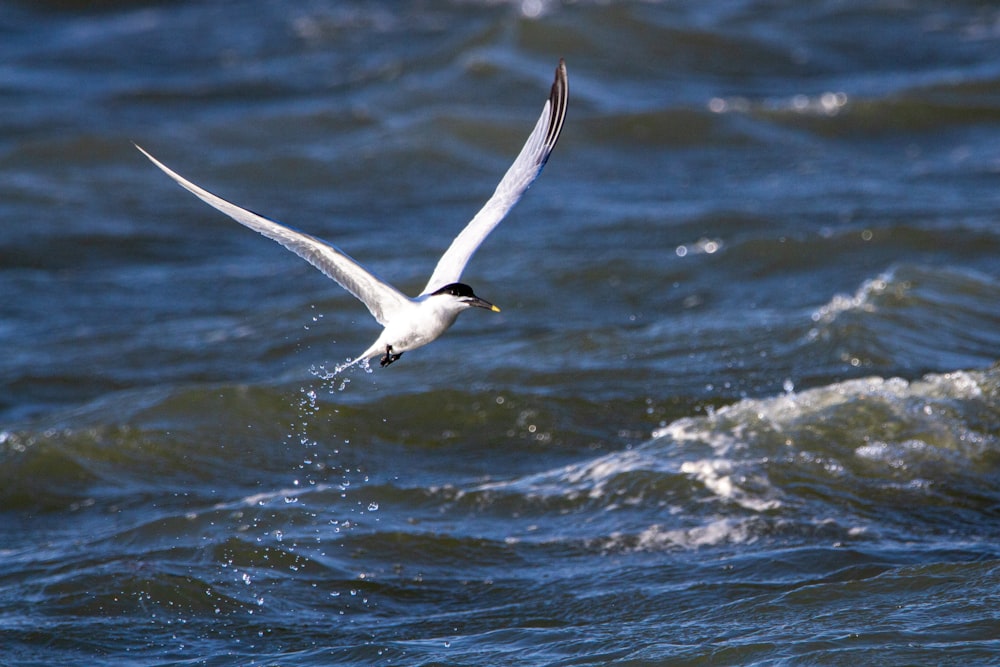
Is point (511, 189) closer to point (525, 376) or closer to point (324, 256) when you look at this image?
point (324, 256)

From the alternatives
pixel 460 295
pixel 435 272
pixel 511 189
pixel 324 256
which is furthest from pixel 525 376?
pixel 324 256

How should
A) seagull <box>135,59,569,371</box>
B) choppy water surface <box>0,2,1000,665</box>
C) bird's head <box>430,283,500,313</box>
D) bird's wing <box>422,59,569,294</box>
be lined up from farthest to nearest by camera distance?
choppy water surface <box>0,2,1000,665</box>
bird's wing <box>422,59,569,294</box>
bird's head <box>430,283,500,313</box>
seagull <box>135,59,569,371</box>

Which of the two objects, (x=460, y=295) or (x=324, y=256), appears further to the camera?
(x=460, y=295)

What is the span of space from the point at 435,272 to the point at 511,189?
52 centimetres

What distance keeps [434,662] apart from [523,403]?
3.17 m

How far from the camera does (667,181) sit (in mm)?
13883

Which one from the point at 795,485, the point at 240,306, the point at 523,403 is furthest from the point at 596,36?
the point at 795,485

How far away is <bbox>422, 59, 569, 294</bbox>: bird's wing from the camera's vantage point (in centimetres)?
540

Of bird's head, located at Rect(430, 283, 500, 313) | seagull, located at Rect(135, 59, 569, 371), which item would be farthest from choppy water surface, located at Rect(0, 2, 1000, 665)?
bird's head, located at Rect(430, 283, 500, 313)

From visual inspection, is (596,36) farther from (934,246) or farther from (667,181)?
(934,246)

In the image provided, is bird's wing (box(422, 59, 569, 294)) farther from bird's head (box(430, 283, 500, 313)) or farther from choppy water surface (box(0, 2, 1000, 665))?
choppy water surface (box(0, 2, 1000, 665))

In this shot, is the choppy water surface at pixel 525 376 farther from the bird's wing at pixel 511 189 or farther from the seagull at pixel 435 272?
the bird's wing at pixel 511 189

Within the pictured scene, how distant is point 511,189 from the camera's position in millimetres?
5652

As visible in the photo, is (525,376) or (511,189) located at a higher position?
(511,189)
